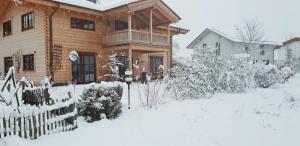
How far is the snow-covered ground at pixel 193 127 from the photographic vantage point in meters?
6.20

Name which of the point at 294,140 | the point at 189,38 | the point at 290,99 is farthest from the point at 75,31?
the point at 189,38

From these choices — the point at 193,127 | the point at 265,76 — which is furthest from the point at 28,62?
the point at 265,76

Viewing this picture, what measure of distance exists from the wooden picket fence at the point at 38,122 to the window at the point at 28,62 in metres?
11.1

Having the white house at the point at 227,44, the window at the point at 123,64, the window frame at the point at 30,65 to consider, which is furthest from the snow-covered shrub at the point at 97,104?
the white house at the point at 227,44

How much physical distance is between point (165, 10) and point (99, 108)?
13.2 metres

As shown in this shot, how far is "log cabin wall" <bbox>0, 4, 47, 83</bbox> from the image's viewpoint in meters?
16.3

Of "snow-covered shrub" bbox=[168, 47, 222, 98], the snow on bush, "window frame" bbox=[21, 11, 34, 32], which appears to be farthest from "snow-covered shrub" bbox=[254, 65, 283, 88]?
"window frame" bbox=[21, 11, 34, 32]

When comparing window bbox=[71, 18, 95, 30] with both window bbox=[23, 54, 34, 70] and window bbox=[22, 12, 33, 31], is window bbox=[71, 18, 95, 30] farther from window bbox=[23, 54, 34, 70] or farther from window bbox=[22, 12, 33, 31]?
window bbox=[23, 54, 34, 70]

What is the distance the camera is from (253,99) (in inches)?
431

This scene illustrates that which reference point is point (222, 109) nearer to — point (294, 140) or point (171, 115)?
point (171, 115)

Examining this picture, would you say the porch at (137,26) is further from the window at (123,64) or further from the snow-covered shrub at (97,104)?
the snow-covered shrub at (97,104)

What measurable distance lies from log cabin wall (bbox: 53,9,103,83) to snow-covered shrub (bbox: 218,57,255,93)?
347 inches

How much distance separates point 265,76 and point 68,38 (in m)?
11.4

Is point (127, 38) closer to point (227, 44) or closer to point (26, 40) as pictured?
point (26, 40)
